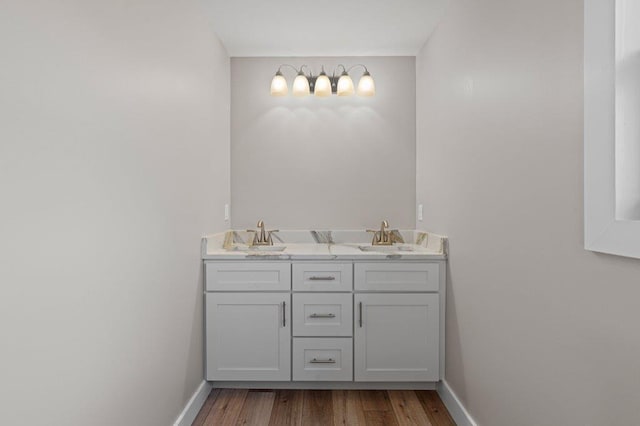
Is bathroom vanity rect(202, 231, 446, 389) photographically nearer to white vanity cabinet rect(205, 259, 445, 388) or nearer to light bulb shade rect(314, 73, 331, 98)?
white vanity cabinet rect(205, 259, 445, 388)

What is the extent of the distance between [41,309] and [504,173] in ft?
5.25

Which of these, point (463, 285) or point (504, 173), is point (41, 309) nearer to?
point (504, 173)

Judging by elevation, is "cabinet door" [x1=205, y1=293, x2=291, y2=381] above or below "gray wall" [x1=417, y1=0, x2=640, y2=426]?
below

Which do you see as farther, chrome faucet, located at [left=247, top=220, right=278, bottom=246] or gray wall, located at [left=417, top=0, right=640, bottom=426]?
chrome faucet, located at [left=247, top=220, right=278, bottom=246]

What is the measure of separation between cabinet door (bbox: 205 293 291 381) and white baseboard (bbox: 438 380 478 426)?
3.07 feet

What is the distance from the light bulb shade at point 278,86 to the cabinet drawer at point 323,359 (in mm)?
1709

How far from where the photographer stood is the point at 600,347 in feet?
3.62

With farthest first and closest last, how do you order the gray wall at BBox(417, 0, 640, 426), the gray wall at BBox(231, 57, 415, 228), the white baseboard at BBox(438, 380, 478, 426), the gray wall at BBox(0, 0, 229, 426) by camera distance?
the gray wall at BBox(231, 57, 415, 228) → the white baseboard at BBox(438, 380, 478, 426) → the gray wall at BBox(417, 0, 640, 426) → the gray wall at BBox(0, 0, 229, 426)

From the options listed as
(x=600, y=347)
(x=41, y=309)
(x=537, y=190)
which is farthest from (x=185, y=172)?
(x=600, y=347)

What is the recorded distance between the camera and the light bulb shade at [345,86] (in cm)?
303

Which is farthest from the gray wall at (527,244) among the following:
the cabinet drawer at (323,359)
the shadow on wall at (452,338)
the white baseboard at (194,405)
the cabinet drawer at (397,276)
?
the white baseboard at (194,405)

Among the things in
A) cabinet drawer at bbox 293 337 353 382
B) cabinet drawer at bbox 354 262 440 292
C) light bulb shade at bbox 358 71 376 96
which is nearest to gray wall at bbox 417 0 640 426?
cabinet drawer at bbox 354 262 440 292

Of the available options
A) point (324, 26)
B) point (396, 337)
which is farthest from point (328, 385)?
point (324, 26)

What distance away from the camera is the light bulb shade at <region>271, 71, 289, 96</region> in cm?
303
